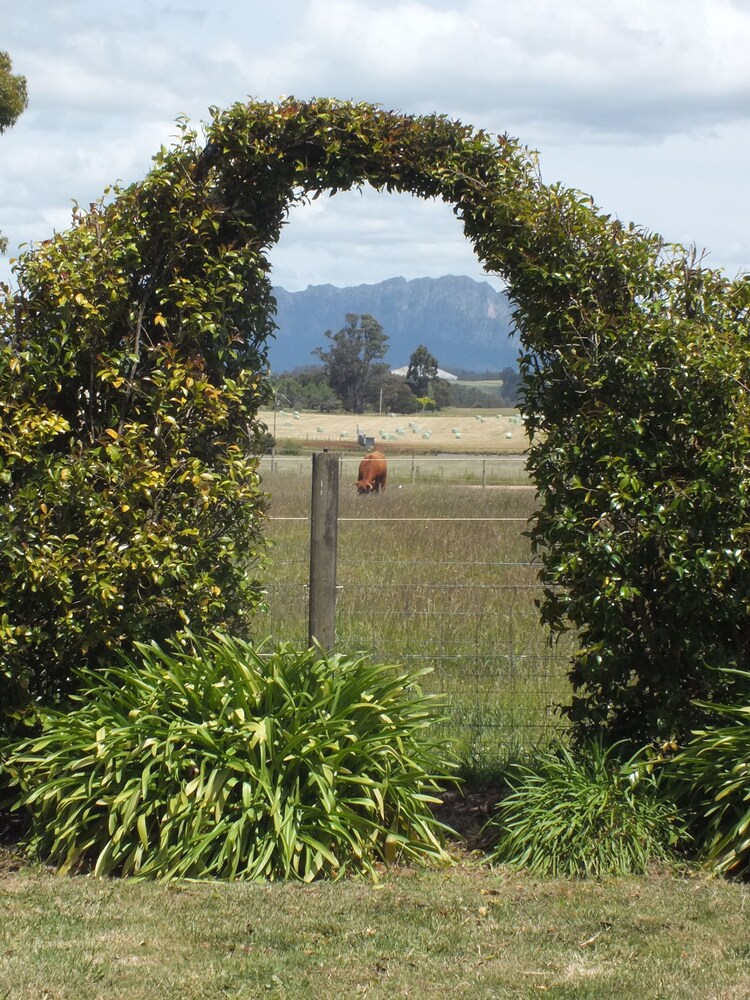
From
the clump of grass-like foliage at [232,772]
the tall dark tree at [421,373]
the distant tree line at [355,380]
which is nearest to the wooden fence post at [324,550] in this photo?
the clump of grass-like foliage at [232,772]

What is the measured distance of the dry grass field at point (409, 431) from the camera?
46.2 meters

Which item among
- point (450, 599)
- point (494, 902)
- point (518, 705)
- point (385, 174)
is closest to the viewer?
point (494, 902)

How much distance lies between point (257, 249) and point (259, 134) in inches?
23.9

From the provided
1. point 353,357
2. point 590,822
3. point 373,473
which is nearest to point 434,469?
point 373,473

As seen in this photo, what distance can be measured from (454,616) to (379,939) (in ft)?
17.2

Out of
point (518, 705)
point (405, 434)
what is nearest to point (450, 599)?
point (518, 705)

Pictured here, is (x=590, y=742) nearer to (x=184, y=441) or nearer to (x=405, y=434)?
(x=184, y=441)

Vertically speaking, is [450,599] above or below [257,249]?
below

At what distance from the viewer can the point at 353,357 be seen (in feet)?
209

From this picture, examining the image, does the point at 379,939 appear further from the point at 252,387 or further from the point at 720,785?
the point at 252,387

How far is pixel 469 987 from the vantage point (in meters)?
4.19

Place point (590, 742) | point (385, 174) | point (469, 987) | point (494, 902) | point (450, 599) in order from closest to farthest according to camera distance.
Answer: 1. point (469, 987)
2. point (494, 902)
3. point (590, 742)
4. point (385, 174)
5. point (450, 599)

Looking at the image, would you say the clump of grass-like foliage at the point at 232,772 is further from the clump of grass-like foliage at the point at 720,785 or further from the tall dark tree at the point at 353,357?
the tall dark tree at the point at 353,357

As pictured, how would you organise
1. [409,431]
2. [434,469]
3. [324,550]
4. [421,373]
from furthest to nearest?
[421,373]
[409,431]
[434,469]
[324,550]
